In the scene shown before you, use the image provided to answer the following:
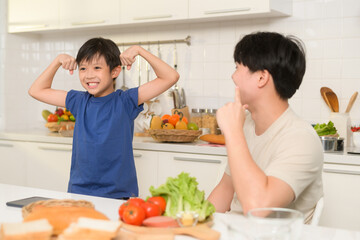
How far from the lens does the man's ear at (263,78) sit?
1540mm

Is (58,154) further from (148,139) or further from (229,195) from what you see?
(229,195)

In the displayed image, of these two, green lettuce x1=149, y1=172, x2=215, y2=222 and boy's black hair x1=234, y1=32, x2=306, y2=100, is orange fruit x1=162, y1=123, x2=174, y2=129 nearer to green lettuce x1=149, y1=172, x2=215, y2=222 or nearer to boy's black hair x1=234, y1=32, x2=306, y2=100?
boy's black hair x1=234, y1=32, x2=306, y2=100

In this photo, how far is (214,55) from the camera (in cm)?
346

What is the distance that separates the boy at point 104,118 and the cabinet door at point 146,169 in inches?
28.8

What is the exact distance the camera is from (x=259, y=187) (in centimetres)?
133

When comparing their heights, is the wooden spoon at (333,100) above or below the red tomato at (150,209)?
above

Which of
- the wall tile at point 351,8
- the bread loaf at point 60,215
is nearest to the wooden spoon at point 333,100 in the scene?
the wall tile at point 351,8

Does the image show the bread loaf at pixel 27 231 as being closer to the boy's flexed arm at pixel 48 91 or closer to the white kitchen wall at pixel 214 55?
the boy's flexed arm at pixel 48 91

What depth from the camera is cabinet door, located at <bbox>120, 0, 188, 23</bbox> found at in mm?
3170

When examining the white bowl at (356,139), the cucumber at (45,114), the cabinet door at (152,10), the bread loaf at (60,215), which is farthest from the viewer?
the cucumber at (45,114)

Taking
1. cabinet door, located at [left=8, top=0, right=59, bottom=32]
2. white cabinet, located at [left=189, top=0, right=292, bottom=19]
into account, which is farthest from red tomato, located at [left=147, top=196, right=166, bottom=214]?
cabinet door, located at [left=8, top=0, right=59, bottom=32]

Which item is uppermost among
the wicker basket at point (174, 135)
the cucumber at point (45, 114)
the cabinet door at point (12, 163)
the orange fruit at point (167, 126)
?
the cucumber at point (45, 114)

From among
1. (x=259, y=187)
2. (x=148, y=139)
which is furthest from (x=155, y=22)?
(x=259, y=187)

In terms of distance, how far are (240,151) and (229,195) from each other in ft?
1.22
